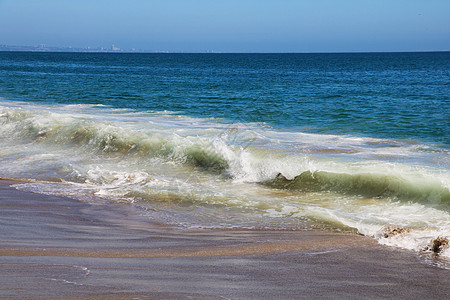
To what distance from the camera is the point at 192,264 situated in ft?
14.5

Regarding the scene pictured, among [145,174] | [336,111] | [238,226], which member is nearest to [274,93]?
[336,111]

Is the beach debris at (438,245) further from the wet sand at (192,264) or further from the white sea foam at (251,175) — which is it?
the wet sand at (192,264)

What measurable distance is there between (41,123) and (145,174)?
730 centimetres

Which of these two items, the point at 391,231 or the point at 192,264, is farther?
the point at 391,231

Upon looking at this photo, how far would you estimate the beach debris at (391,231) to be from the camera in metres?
5.52

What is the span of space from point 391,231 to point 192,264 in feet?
8.29

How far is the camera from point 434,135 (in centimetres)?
1497

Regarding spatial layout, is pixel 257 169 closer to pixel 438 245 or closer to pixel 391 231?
pixel 391 231

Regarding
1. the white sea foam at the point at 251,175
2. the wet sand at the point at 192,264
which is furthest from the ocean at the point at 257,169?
the wet sand at the point at 192,264

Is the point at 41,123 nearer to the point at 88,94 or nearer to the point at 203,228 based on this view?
the point at 203,228

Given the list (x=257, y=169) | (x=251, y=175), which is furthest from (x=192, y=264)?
(x=257, y=169)

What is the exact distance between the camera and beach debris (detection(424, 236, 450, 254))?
16.3 feet

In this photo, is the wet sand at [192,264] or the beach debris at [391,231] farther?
the beach debris at [391,231]

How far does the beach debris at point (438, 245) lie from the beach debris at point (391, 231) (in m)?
0.48
